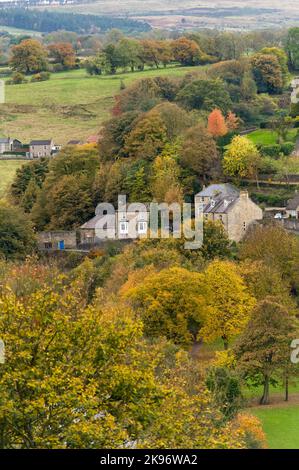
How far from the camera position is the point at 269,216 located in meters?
58.3

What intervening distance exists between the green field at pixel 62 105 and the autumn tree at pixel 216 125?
27674 mm

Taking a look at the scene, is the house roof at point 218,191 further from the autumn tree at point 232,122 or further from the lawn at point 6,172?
the lawn at point 6,172

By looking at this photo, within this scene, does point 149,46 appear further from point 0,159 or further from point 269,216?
point 269,216

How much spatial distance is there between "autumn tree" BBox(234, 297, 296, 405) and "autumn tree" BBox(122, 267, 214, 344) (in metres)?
3.45

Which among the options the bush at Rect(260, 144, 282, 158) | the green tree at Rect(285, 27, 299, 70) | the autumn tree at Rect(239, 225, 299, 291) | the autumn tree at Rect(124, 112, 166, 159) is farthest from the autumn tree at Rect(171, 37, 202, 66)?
the autumn tree at Rect(239, 225, 299, 291)

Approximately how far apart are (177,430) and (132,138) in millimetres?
49877

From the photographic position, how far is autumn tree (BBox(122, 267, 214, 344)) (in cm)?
4184

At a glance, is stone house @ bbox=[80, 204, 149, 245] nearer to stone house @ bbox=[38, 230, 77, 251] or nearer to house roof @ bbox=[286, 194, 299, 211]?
stone house @ bbox=[38, 230, 77, 251]

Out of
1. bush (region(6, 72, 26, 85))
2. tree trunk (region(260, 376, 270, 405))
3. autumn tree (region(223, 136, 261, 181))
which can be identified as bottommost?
tree trunk (region(260, 376, 270, 405))

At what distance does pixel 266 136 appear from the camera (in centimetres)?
7300

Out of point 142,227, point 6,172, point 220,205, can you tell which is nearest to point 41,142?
point 6,172

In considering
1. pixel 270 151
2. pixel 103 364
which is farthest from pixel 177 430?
pixel 270 151

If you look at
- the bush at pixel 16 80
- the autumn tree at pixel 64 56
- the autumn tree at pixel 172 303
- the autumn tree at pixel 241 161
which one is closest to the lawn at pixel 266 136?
the autumn tree at pixel 241 161

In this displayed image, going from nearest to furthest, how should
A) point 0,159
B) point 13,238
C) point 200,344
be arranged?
1. point 200,344
2. point 13,238
3. point 0,159
